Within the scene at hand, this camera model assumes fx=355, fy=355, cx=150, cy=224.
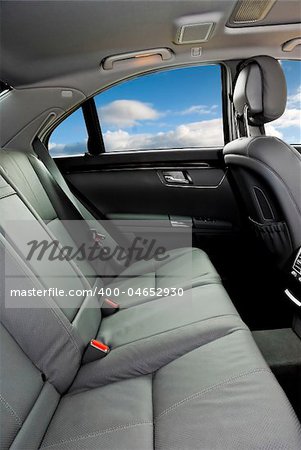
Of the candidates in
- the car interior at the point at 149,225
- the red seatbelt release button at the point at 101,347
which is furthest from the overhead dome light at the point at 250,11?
the red seatbelt release button at the point at 101,347

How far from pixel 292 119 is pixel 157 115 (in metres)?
0.84

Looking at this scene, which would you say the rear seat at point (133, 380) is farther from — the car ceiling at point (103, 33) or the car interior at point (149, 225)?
the car ceiling at point (103, 33)

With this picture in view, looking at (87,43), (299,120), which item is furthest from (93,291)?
(299,120)

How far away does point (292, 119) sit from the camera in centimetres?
201

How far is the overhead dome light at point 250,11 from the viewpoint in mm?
1374

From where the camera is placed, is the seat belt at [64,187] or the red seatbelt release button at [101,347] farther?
the seat belt at [64,187]

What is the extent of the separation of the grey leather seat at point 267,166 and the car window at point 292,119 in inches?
9.4

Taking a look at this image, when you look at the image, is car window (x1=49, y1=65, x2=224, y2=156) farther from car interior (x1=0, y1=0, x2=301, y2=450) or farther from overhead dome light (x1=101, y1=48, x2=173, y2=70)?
overhead dome light (x1=101, y1=48, x2=173, y2=70)

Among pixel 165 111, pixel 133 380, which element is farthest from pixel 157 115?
pixel 133 380

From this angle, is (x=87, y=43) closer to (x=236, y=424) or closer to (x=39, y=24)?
(x=39, y=24)

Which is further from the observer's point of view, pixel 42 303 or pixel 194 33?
pixel 194 33

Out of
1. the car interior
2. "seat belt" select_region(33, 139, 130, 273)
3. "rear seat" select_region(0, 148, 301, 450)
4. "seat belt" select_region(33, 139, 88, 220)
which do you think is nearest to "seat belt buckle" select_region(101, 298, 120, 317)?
the car interior

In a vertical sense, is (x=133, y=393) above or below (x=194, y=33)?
below

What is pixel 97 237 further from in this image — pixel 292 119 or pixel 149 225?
pixel 292 119
